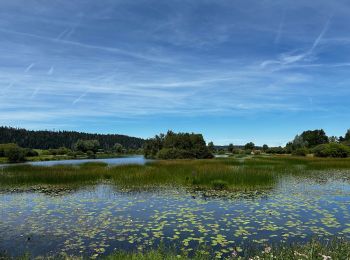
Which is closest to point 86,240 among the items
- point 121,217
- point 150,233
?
point 150,233

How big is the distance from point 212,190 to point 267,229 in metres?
10.5

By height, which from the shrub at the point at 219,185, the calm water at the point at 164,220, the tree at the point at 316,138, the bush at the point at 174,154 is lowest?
the calm water at the point at 164,220

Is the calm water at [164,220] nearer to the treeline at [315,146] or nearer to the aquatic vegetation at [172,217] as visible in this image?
the aquatic vegetation at [172,217]

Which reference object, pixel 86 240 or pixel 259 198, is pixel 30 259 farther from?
pixel 259 198

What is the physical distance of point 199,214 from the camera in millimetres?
15281

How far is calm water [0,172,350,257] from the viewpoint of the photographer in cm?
1108

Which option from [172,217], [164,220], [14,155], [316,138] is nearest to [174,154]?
[14,155]

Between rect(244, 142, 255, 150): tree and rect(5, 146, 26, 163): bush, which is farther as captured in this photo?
rect(244, 142, 255, 150): tree

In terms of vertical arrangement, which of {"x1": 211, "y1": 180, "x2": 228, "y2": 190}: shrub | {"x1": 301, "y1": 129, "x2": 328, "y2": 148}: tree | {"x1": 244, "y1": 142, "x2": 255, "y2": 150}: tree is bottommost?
{"x1": 211, "y1": 180, "x2": 228, "y2": 190}: shrub

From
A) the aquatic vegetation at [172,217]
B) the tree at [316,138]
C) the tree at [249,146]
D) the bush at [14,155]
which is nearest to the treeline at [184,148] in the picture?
the bush at [14,155]

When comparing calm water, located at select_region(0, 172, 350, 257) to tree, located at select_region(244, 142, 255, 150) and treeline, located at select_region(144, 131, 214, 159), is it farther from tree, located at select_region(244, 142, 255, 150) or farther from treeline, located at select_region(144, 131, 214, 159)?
tree, located at select_region(244, 142, 255, 150)

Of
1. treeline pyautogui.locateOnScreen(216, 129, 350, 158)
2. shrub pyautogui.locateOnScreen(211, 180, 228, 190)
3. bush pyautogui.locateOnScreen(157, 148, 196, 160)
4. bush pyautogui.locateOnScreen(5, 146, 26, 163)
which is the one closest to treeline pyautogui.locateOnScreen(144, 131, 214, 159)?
bush pyautogui.locateOnScreen(157, 148, 196, 160)

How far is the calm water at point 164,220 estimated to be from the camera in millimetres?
11078

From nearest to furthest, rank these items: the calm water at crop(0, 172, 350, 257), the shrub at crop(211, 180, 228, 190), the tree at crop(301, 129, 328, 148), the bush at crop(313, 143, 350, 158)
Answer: the calm water at crop(0, 172, 350, 257) < the shrub at crop(211, 180, 228, 190) < the bush at crop(313, 143, 350, 158) < the tree at crop(301, 129, 328, 148)
